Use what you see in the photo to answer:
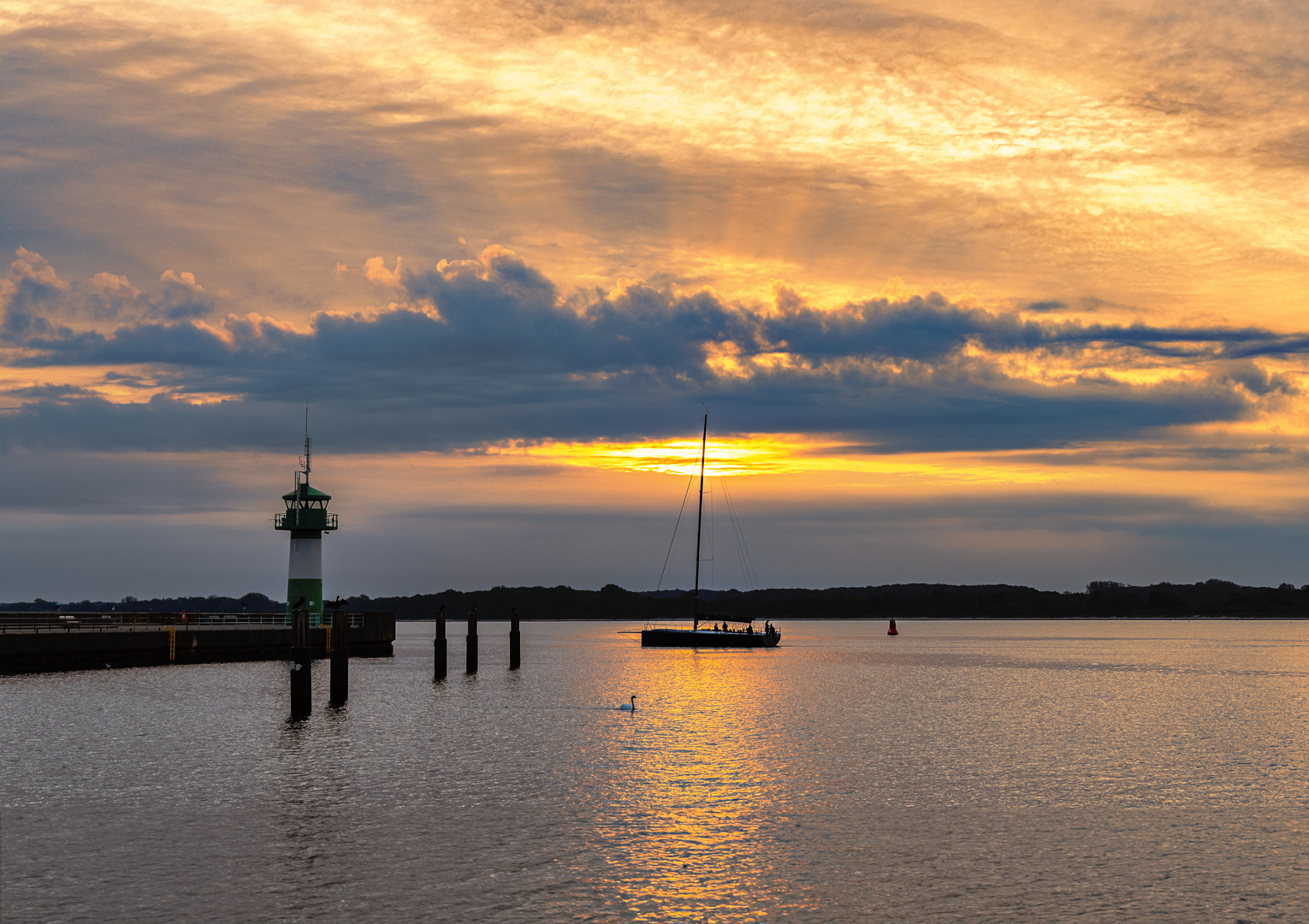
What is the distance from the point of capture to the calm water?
21734 mm

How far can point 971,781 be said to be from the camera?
3606 cm

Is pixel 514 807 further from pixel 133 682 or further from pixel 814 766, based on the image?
pixel 133 682

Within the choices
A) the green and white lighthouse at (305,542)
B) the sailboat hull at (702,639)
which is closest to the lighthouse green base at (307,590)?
the green and white lighthouse at (305,542)

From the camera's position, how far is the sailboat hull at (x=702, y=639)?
13525cm

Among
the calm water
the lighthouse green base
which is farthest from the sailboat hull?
the calm water

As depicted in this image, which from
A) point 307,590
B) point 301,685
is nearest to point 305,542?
point 307,590

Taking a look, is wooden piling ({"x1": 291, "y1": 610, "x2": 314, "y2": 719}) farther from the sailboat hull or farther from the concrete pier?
the sailboat hull

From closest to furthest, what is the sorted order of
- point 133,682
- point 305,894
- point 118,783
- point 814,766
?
point 305,894, point 118,783, point 814,766, point 133,682

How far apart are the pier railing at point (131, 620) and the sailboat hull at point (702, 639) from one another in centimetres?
4419

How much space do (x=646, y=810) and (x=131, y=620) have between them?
243 ft

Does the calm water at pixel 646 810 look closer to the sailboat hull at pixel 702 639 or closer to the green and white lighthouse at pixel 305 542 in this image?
the green and white lighthouse at pixel 305 542

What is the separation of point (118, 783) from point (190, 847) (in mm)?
10340

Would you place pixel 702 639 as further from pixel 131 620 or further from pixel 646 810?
pixel 646 810

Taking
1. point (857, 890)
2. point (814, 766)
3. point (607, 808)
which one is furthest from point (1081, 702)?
point (857, 890)
